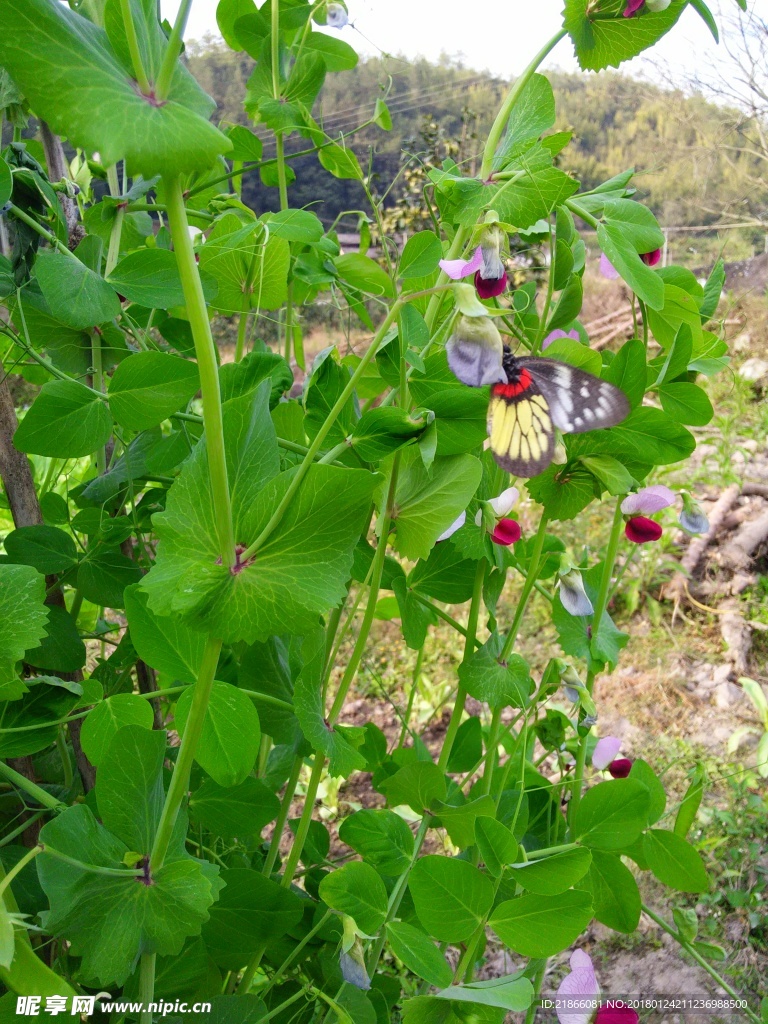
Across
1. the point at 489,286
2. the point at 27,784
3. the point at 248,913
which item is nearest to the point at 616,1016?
the point at 248,913

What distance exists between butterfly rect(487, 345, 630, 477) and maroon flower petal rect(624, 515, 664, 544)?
26cm

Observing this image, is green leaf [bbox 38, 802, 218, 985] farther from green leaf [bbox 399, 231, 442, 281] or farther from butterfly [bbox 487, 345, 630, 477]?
green leaf [bbox 399, 231, 442, 281]

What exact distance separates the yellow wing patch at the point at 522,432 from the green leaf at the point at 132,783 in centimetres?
31

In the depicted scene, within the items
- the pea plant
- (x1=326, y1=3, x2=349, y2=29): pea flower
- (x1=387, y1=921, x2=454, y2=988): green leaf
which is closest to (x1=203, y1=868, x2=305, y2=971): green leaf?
the pea plant

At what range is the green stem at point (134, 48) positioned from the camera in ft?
1.17

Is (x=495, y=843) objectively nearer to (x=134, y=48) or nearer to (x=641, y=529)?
(x=641, y=529)

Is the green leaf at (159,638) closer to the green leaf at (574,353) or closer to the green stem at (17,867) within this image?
the green stem at (17,867)

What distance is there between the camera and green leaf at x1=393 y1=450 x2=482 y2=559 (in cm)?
56

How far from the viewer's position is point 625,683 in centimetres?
223

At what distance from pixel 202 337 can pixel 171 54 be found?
0.14 metres

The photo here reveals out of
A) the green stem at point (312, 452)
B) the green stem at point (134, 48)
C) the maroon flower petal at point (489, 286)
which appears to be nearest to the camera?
the green stem at point (134, 48)

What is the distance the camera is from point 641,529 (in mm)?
790

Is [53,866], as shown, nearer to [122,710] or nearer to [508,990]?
[122,710]

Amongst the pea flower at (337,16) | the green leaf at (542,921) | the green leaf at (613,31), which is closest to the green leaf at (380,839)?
the green leaf at (542,921)
